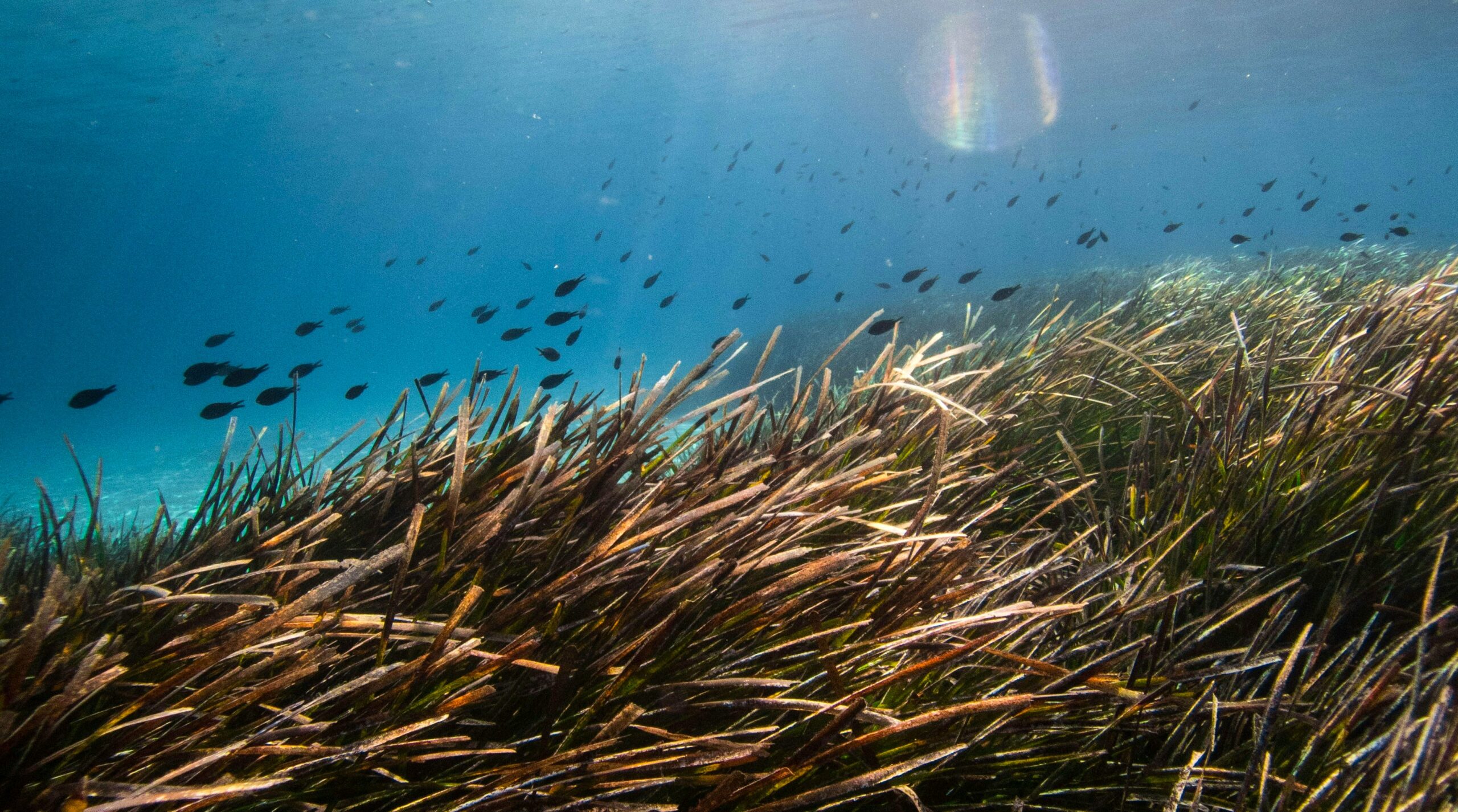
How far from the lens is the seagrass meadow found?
0.95 metres

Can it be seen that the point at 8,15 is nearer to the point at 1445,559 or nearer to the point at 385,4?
the point at 385,4

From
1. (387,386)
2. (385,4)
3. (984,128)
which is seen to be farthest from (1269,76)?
(387,386)

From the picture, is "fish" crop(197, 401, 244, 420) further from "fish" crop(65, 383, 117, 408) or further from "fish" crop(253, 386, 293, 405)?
"fish" crop(65, 383, 117, 408)

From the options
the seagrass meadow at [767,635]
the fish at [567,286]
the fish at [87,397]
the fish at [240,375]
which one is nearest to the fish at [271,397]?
the fish at [240,375]

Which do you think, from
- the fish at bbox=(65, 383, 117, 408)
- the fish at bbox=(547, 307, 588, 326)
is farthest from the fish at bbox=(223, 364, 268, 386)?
the fish at bbox=(547, 307, 588, 326)

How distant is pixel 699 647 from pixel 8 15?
131 ft

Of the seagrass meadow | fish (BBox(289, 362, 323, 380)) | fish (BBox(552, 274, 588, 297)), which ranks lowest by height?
the seagrass meadow

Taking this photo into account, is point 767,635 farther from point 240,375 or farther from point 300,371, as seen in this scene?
point 240,375

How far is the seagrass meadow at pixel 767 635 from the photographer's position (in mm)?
945

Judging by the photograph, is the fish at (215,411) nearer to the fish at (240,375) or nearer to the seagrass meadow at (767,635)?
the fish at (240,375)

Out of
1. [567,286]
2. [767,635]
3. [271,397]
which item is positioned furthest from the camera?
[567,286]

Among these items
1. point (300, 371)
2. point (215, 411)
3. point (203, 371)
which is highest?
point (203, 371)

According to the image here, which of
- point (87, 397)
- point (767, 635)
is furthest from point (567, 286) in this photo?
point (767, 635)

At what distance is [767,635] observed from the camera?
1305 mm
